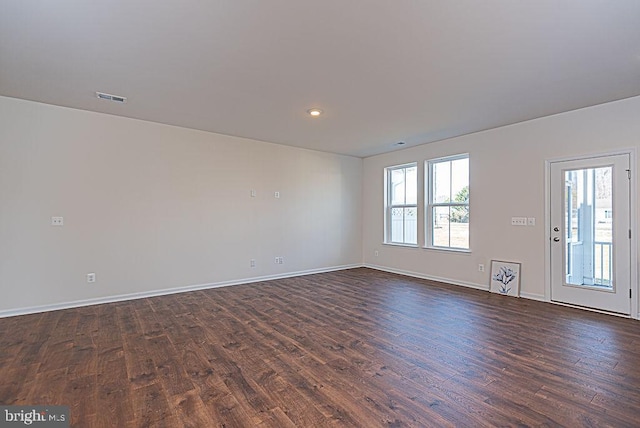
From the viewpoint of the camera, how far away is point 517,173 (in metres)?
4.71

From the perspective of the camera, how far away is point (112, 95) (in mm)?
3617

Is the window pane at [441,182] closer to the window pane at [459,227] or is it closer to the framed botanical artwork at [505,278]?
the window pane at [459,227]

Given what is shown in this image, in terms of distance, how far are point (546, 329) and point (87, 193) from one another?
5681 mm

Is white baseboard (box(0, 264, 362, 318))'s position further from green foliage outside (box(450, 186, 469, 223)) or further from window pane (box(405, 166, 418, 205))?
green foliage outside (box(450, 186, 469, 223))

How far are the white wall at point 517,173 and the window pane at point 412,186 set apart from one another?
1.20 feet

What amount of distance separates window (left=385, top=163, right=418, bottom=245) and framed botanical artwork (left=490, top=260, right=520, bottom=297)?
5.26ft

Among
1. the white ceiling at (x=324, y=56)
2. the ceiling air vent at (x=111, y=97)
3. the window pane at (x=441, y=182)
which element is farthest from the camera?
the window pane at (x=441, y=182)

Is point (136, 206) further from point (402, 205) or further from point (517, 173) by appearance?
point (517, 173)

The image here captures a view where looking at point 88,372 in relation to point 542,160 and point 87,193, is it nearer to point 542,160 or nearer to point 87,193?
point 87,193

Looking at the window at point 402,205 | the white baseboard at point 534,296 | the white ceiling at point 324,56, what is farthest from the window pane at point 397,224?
the white ceiling at point 324,56

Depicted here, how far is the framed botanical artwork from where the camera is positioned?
4668 millimetres

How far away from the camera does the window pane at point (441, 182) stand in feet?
18.9

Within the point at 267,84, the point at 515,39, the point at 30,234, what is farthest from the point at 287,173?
the point at 515,39

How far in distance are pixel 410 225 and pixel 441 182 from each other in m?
1.08
